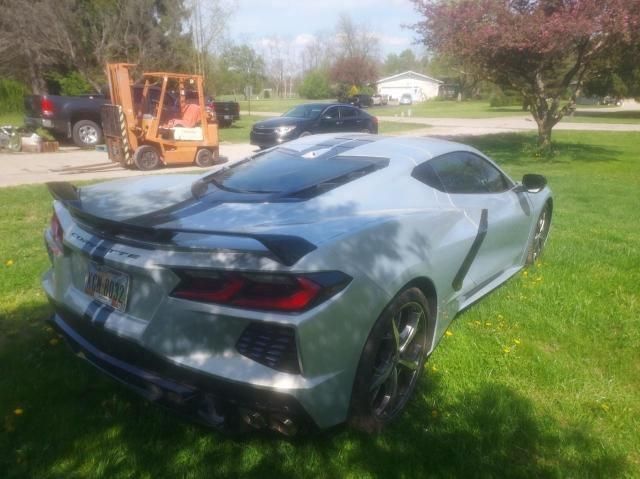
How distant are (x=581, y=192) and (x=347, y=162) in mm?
7098

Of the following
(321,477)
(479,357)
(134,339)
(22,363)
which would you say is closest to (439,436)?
(321,477)

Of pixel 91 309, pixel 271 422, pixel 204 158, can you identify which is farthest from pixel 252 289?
pixel 204 158

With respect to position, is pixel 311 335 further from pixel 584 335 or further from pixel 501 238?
pixel 584 335

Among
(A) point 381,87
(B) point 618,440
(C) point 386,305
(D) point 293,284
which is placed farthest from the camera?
(A) point 381,87

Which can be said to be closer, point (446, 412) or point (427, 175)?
point (446, 412)

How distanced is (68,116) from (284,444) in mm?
14788

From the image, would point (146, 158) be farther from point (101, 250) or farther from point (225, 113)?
point (225, 113)

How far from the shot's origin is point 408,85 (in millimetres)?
82688

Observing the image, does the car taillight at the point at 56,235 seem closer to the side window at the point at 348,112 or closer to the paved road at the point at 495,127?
the side window at the point at 348,112

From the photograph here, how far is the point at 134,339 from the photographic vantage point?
7.18 ft

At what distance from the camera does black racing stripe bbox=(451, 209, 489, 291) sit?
10.8 ft

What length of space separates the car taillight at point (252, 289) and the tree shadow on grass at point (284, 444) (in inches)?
30.9

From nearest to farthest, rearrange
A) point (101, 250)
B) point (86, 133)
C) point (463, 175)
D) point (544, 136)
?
point (101, 250) < point (463, 175) < point (544, 136) < point (86, 133)

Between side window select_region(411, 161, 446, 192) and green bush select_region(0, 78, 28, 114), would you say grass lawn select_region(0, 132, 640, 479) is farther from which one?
green bush select_region(0, 78, 28, 114)
